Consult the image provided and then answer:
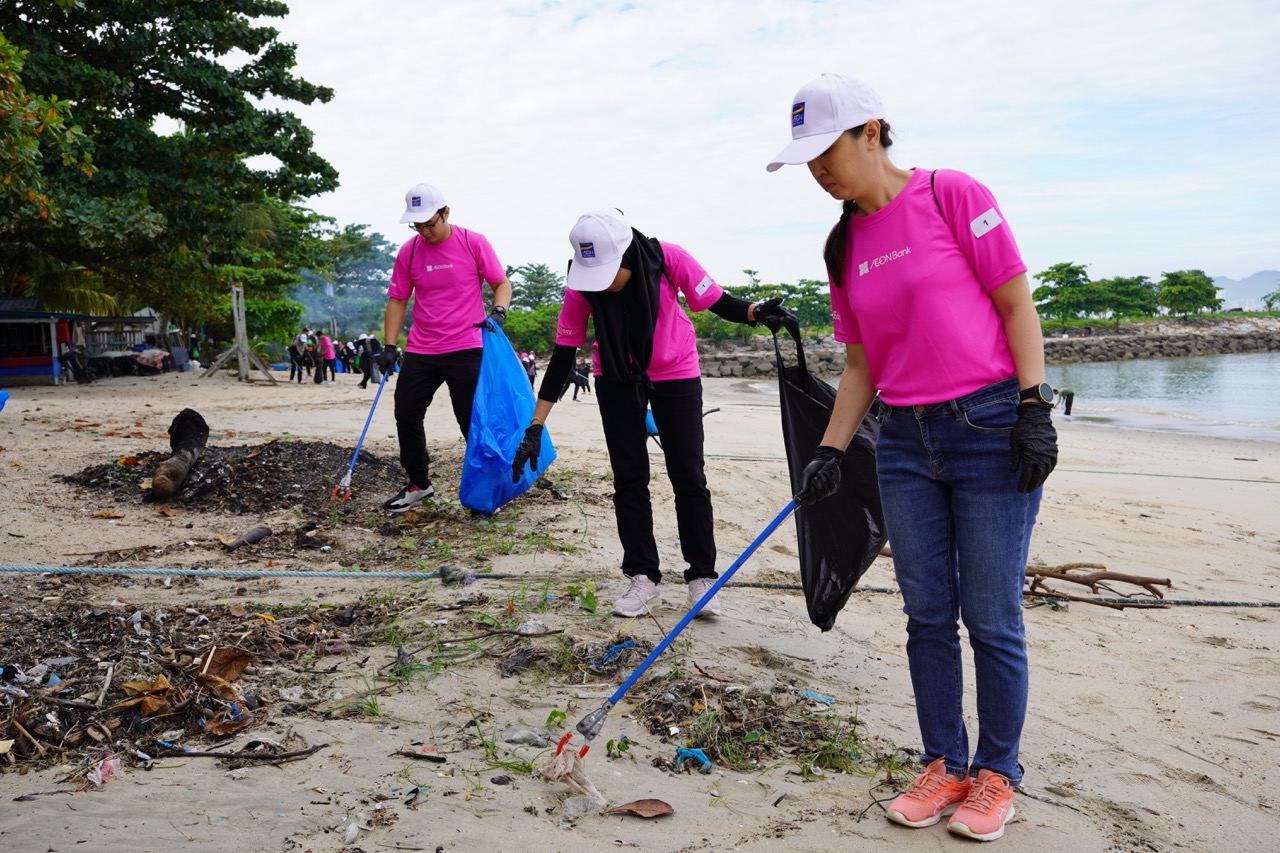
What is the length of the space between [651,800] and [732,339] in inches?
2008

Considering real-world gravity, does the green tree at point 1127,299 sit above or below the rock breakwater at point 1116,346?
above

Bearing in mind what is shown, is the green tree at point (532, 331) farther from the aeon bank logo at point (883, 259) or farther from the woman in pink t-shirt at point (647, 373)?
the aeon bank logo at point (883, 259)

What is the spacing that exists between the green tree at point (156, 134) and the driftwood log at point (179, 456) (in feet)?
24.2

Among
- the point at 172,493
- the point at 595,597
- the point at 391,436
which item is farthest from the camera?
the point at 391,436

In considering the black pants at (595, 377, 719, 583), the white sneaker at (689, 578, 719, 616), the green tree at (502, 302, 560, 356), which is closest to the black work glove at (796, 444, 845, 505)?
the black pants at (595, 377, 719, 583)

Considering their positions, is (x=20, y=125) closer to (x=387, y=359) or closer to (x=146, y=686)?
(x=387, y=359)

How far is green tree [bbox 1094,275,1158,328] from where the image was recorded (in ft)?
234

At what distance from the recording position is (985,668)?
2.15 m

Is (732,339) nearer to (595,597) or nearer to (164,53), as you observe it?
(164,53)

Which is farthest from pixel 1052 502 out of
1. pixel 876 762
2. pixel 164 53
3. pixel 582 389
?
pixel 582 389

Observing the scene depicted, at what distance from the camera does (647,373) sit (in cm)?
359

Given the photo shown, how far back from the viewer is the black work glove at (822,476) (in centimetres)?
243

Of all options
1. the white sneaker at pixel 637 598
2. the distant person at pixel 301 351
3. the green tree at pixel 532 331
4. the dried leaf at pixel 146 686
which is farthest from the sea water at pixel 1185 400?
the green tree at pixel 532 331

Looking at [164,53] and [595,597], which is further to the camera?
[164,53]
